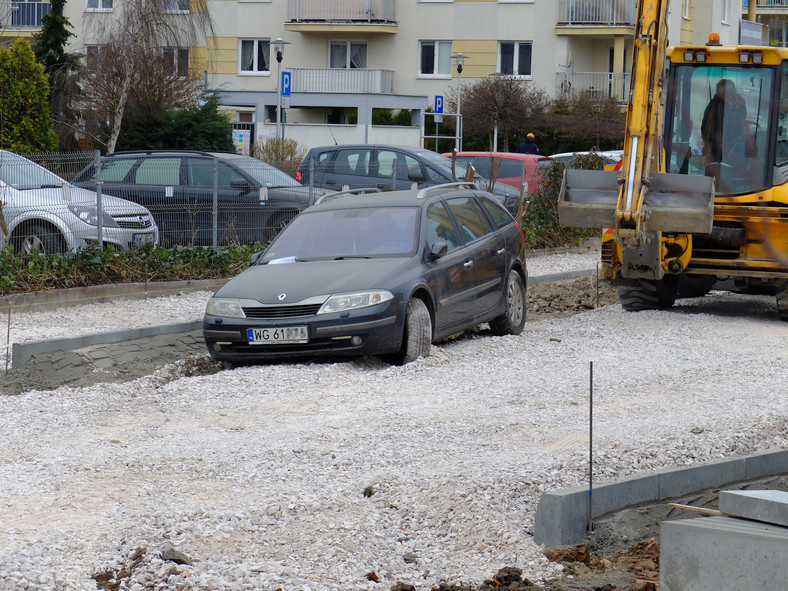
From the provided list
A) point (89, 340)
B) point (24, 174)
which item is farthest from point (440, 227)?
point (24, 174)

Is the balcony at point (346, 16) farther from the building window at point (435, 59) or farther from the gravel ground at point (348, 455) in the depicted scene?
the gravel ground at point (348, 455)

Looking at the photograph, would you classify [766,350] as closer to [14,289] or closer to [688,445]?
[688,445]

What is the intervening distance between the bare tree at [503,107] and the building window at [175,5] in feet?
53.6

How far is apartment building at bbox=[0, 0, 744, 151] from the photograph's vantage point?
156 ft

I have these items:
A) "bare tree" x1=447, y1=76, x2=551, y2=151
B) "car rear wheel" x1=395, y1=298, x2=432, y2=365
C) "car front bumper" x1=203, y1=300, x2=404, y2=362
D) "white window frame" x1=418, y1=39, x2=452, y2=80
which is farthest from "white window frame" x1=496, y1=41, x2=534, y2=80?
"car front bumper" x1=203, y1=300, x2=404, y2=362

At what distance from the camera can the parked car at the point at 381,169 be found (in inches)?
888

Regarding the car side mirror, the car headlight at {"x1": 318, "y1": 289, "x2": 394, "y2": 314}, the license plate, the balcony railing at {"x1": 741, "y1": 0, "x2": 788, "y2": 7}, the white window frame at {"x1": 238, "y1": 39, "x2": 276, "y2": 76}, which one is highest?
the balcony railing at {"x1": 741, "y1": 0, "x2": 788, "y2": 7}

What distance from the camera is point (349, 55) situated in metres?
50.9

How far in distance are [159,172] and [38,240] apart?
325cm

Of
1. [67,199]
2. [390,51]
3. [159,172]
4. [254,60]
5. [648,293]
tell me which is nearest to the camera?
[648,293]

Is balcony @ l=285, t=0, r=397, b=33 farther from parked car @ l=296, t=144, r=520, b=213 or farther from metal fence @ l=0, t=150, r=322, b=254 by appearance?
metal fence @ l=0, t=150, r=322, b=254

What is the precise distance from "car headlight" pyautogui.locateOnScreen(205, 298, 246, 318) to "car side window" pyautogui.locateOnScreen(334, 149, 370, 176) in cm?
1220

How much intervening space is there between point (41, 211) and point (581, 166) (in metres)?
11.6

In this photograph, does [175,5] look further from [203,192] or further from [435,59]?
[435,59]
